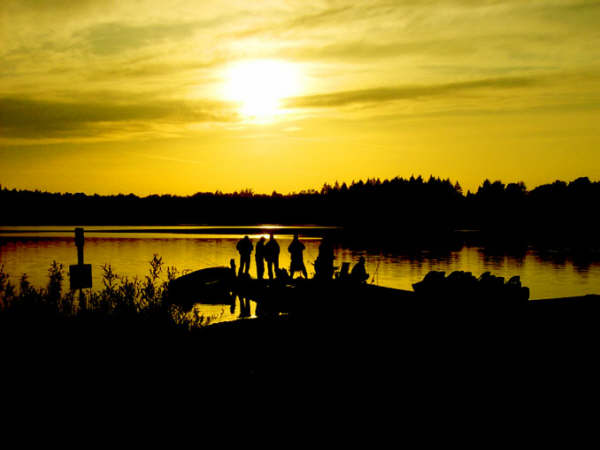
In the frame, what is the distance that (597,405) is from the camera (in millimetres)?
9258

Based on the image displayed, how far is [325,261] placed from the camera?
23.5 metres

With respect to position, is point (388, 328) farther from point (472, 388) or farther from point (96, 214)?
point (96, 214)

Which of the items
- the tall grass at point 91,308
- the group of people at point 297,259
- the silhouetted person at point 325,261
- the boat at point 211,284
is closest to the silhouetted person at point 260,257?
the group of people at point 297,259

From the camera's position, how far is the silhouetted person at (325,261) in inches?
913

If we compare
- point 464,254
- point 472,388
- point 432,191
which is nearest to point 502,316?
point 472,388

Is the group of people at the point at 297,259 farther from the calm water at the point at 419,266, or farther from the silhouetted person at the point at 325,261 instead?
the calm water at the point at 419,266

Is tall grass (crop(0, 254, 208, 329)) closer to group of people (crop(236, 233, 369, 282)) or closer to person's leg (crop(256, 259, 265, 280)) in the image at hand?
group of people (crop(236, 233, 369, 282))

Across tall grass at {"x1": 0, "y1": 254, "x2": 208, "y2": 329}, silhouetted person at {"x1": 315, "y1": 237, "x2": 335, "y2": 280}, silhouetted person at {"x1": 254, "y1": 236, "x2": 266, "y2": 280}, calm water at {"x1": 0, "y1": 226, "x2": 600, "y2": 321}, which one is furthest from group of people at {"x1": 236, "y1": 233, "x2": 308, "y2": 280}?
tall grass at {"x1": 0, "y1": 254, "x2": 208, "y2": 329}

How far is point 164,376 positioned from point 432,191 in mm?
186684

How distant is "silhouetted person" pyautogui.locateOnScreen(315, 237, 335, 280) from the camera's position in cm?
2319

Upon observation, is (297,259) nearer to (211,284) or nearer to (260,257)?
(260,257)

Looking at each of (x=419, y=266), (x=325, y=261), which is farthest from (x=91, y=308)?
(x=419, y=266)

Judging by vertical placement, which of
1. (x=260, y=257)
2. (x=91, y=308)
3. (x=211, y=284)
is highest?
(x=91, y=308)

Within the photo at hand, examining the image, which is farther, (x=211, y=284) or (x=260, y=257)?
(x=260, y=257)
